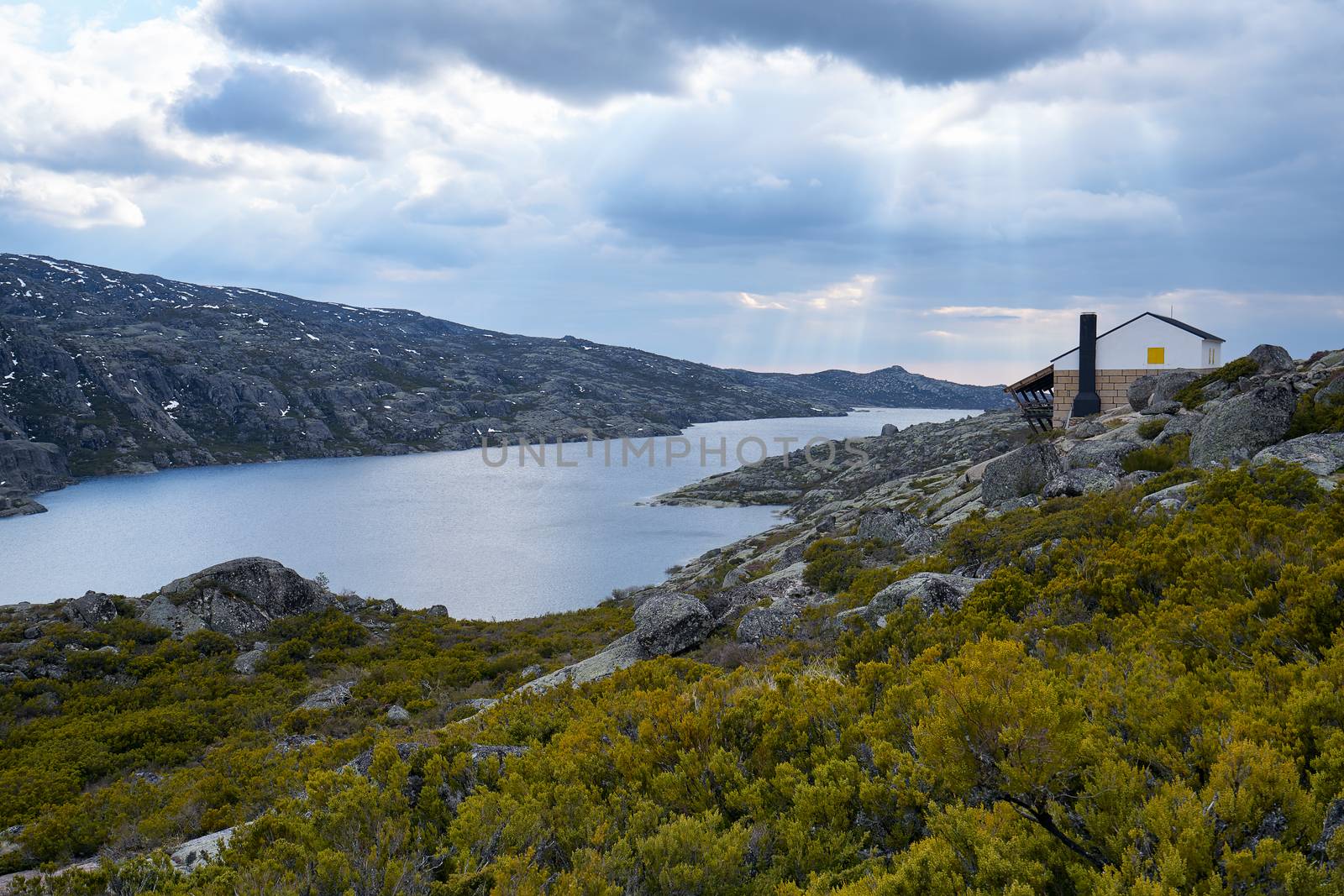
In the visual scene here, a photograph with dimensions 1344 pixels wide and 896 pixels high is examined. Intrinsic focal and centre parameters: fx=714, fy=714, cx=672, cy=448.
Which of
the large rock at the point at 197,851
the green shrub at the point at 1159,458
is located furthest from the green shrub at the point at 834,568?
the large rock at the point at 197,851

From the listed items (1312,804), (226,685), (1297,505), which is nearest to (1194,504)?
(1297,505)

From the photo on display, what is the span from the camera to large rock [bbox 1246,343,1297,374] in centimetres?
2960

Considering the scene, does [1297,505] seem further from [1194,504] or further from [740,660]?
[740,660]

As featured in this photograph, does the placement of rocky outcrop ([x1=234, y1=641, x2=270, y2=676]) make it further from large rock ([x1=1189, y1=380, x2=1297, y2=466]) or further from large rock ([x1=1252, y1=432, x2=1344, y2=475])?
large rock ([x1=1189, y1=380, x2=1297, y2=466])

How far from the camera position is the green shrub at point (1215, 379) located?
28438 mm

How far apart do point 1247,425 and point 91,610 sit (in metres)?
36.8

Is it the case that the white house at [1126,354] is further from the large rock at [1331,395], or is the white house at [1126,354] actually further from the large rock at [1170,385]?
the large rock at [1331,395]

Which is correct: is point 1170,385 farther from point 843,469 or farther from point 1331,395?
point 843,469

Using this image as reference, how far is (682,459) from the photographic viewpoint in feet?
500

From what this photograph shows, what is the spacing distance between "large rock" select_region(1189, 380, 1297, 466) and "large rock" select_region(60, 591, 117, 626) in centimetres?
3502

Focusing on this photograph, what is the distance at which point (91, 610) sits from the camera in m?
25.4

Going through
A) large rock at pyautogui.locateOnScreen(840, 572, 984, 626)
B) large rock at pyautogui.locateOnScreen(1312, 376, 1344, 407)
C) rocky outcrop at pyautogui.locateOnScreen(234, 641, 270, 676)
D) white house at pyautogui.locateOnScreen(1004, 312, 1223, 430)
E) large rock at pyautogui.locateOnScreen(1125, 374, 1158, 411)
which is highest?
white house at pyautogui.locateOnScreen(1004, 312, 1223, 430)

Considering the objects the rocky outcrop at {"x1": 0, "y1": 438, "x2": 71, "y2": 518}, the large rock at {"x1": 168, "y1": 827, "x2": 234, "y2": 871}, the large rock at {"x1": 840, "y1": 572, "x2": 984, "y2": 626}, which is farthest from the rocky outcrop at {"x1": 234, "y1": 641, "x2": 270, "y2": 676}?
the rocky outcrop at {"x1": 0, "y1": 438, "x2": 71, "y2": 518}

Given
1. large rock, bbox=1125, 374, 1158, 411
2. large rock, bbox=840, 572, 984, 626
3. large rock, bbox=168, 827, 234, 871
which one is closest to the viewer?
large rock, bbox=168, 827, 234, 871
